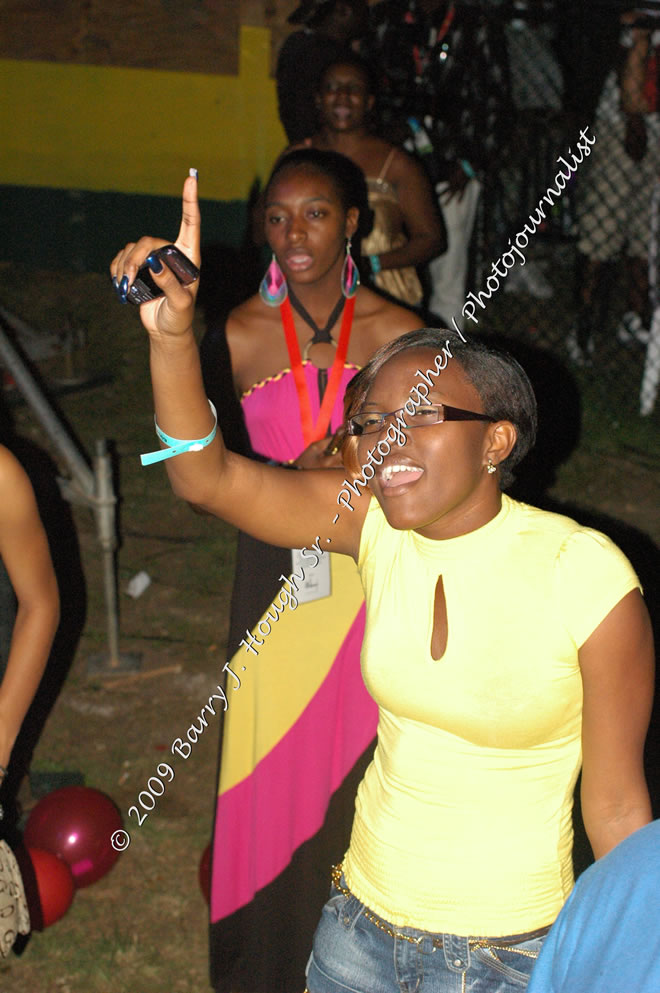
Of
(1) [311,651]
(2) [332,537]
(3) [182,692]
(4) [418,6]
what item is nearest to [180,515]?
(3) [182,692]

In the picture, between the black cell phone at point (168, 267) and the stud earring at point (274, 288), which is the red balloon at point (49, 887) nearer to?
the stud earring at point (274, 288)

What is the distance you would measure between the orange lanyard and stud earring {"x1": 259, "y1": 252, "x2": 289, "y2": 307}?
0.7 inches

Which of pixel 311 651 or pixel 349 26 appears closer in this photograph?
pixel 311 651

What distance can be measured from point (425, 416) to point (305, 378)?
1290mm

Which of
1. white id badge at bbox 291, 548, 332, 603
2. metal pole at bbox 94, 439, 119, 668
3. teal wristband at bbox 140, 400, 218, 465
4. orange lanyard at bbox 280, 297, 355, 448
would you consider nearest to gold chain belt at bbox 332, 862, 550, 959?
teal wristband at bbox 140, 400, 218, 465

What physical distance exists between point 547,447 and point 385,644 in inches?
232

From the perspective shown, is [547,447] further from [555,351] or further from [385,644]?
[385,644]

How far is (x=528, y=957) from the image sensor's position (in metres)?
1.78

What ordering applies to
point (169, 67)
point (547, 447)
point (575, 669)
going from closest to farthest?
point (575, 669) → point (547, 447) → point (169, 67)

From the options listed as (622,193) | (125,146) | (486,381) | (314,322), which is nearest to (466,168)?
(622,193)

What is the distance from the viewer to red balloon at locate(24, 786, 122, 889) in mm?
3459

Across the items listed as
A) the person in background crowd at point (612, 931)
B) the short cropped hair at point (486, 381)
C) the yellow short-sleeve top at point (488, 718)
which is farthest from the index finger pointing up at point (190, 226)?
the person in background crowd at point (612, 931)

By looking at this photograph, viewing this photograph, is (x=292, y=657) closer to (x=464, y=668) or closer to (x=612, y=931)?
(x=464, y=668)

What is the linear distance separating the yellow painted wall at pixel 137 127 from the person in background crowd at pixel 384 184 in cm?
418
